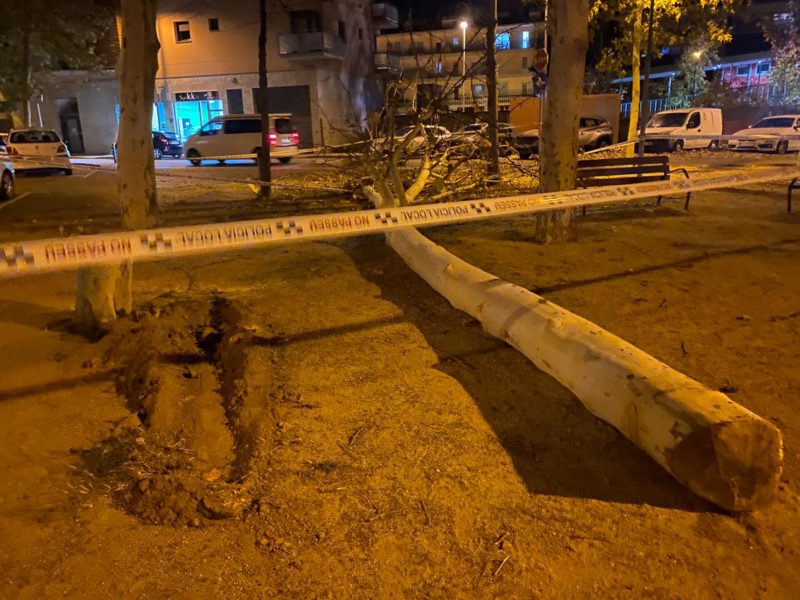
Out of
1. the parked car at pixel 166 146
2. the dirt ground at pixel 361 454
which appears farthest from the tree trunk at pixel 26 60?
the dirt ground at pixel 361 454

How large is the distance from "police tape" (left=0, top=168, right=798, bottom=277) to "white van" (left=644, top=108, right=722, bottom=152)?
2268 centimetres

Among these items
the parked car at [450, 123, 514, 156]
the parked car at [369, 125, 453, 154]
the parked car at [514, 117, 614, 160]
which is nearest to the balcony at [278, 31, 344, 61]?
the parked car at [514, 117, 614, 160]

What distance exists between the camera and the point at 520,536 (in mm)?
2734

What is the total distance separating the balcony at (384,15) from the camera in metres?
43.2

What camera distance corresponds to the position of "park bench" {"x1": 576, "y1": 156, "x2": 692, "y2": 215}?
34.0 feet

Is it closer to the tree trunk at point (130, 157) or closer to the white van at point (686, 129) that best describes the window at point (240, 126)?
the white van at point (686, 129)

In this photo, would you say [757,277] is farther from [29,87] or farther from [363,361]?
[29,87]

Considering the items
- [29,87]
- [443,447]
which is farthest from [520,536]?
[29,87]

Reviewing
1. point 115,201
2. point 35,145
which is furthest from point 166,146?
point 115,201

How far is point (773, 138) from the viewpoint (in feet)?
75.8

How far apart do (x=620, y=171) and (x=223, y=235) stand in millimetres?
8378

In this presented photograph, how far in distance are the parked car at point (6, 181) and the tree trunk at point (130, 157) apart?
1056 centimetres

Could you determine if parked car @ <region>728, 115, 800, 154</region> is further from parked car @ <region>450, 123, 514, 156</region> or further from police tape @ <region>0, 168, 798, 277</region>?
police tape @ <region>0, 168, 798, 277</region>

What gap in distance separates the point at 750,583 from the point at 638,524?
48 cm
